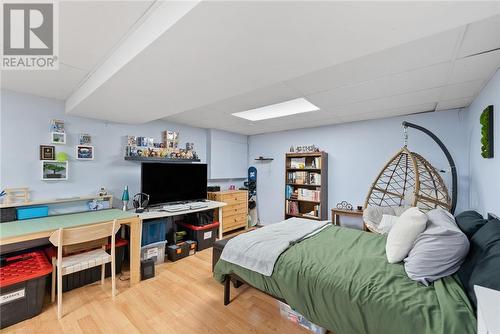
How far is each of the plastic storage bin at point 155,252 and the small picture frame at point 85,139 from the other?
167 centimetres

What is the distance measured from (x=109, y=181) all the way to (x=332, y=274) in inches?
127

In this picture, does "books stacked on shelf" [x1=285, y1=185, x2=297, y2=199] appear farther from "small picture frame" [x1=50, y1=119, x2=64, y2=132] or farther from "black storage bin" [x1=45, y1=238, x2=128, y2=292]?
"small picture frame" [x1=50, y1=119, x2=64, y2=132]

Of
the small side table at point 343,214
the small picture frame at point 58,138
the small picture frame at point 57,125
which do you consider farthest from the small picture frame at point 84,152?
the small side table at point 343,214

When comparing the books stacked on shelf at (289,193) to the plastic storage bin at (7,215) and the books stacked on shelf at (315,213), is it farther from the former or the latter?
the plastic storage bin at (7,215)

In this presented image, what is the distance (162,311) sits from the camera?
1981 mm

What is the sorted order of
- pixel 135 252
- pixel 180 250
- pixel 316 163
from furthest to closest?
pixel 316 163, pixel 180 250, pixel 135 252

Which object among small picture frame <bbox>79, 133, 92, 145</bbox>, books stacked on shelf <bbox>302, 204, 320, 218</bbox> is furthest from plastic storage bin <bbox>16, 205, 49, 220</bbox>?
books stacked on shelf <bbox>302, 204, 320, 218</bbox>

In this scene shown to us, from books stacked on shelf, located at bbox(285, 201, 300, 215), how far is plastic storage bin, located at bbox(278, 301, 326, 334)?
2518 millimetres

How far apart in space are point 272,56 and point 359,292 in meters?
1.67

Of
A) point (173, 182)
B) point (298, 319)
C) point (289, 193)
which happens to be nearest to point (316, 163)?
point (289, 193)

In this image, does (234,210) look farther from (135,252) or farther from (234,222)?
(135,252)

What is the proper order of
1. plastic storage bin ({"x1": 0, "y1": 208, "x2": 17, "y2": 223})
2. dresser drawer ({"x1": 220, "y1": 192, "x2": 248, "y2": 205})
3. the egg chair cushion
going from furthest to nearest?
dresser drawer ({"x1": 220, "y1": 192, "x2": 248, "y2": 205}), plastic storage bin ({"x1": 0, "y1": 208, "x2": 17, "y2": 223}), the egg chair cushion

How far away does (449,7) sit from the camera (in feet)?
3.12

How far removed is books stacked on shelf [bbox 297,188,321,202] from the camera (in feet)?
13.3
